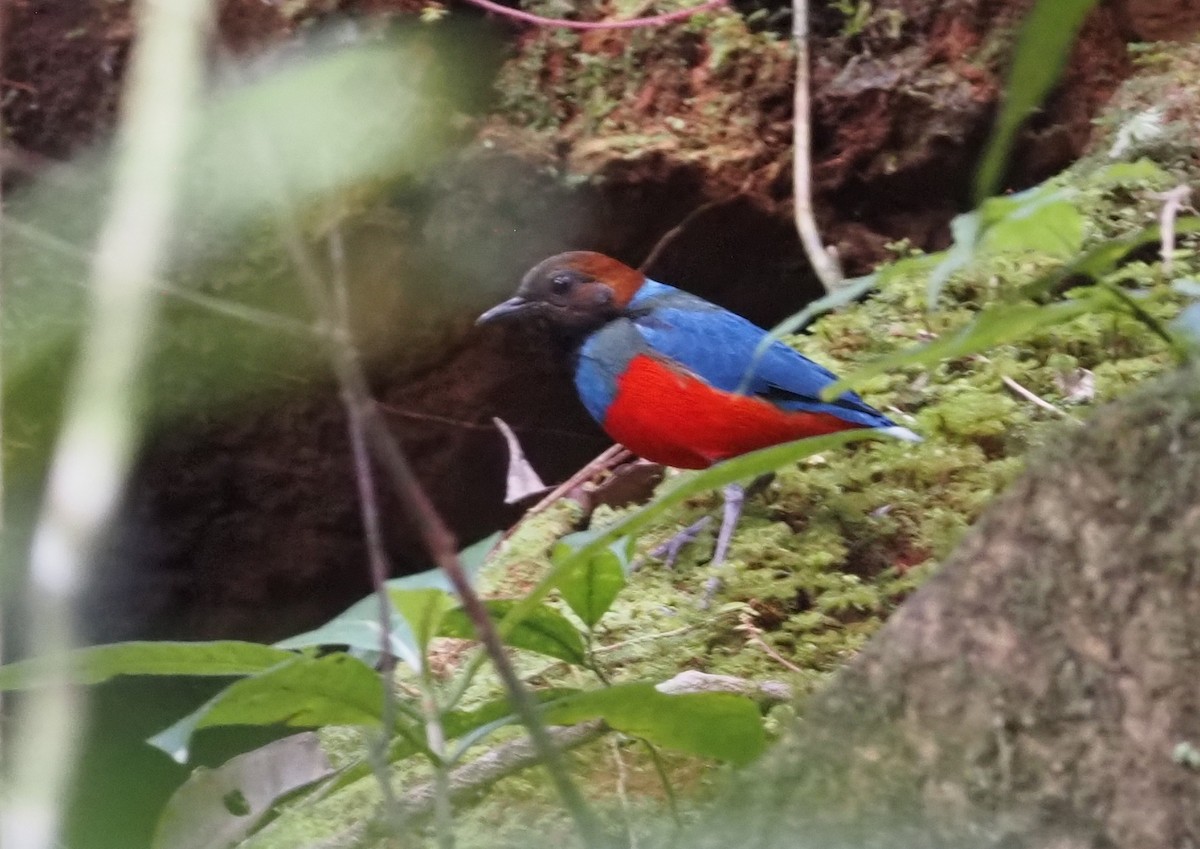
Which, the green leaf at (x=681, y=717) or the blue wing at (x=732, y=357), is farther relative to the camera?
the blue wing at (x=732, y=357)

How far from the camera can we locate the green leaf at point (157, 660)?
0.94 metres

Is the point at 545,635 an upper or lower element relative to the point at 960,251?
lower

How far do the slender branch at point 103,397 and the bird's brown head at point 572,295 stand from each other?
2.06 meters

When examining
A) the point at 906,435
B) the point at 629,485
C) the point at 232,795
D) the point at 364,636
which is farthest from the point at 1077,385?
the point at 232,795

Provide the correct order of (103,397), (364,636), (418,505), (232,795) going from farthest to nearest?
(232,795), (364,636), (418,505), (103,397)

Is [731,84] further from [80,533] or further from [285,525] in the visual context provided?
[80,533]

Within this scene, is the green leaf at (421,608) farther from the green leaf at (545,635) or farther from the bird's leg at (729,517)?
the bird's leg at (729,517)

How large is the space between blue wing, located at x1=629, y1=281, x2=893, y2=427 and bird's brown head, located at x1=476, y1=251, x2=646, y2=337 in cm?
9

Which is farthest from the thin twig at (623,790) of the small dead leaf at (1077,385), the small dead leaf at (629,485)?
the small dead leaf at (629,485)

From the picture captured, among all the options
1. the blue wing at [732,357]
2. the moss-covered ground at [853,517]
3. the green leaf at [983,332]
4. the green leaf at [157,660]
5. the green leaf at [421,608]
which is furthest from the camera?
the blue wing at [732,357]

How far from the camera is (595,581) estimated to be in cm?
127

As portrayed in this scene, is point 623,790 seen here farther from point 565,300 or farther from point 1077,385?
point 565,300

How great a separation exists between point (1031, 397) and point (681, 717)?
1411mm

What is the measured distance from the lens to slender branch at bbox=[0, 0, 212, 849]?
24.1 inches
